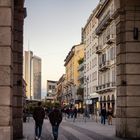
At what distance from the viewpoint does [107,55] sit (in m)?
81.4

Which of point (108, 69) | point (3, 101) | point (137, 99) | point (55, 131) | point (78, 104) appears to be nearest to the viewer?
point (3, 101)

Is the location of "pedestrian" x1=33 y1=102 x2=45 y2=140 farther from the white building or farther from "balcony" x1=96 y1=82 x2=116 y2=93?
the white building

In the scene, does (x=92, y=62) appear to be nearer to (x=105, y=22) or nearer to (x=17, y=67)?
(x=105, y=22)

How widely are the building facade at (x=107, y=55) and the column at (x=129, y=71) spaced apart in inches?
1865

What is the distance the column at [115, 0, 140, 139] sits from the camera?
24.8 m

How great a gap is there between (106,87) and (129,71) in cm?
5674

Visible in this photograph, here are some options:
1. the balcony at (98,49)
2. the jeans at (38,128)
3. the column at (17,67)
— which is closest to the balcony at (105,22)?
the balcony at (98,49)

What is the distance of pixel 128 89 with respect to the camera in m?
24.9

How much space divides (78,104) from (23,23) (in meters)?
107

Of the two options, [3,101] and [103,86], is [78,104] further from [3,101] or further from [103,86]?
[3,101]

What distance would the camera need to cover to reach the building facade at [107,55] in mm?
75863

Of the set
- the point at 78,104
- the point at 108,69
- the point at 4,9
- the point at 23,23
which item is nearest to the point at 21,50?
the point at 23,23

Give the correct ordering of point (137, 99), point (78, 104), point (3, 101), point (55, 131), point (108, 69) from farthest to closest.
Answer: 1. point (78, 104)
2. point (108, 69)
3. point (137, 99)
4. point (55, 131)
5. point (3, 101)

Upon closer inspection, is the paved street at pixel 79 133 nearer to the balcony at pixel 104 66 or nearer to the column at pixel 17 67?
the column at pixel 17 67
